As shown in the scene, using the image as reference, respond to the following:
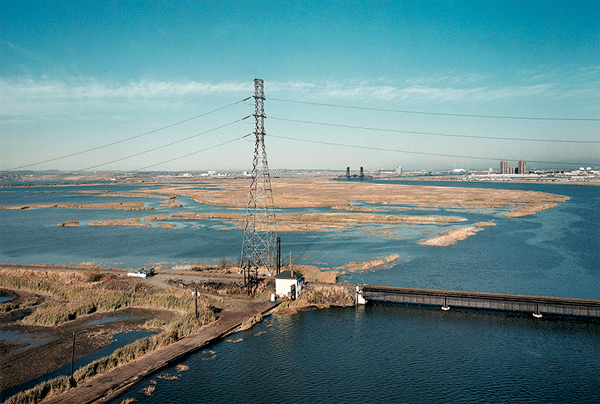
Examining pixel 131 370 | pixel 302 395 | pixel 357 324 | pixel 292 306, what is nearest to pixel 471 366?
pixel 357 324

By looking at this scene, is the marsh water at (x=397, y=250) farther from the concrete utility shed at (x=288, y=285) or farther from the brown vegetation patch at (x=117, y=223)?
the concrete utility shed at (x=288, y=285)

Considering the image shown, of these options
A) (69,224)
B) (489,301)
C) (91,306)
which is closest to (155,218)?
(69,224)

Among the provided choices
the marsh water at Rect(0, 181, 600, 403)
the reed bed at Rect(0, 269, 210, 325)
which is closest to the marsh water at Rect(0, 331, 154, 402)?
the reed bed at Rect(0, 269, 210, 325)

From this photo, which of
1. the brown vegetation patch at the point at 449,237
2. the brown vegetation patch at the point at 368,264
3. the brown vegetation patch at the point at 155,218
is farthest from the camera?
the brown vegetation patch at the point at 155,218

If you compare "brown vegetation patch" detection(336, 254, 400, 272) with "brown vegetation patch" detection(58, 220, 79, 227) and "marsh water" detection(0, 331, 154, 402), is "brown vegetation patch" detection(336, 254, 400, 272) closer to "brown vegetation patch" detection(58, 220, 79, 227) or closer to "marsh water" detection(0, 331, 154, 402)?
"marsh water" detection(0, 331, 154, 402)

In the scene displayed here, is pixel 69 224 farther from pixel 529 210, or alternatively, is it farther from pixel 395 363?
pixel 529 210

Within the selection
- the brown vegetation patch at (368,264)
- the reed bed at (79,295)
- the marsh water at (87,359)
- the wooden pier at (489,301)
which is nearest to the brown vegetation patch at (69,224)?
the reed bed at (79,295)

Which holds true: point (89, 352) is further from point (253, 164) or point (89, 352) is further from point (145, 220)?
point (145, 220)
